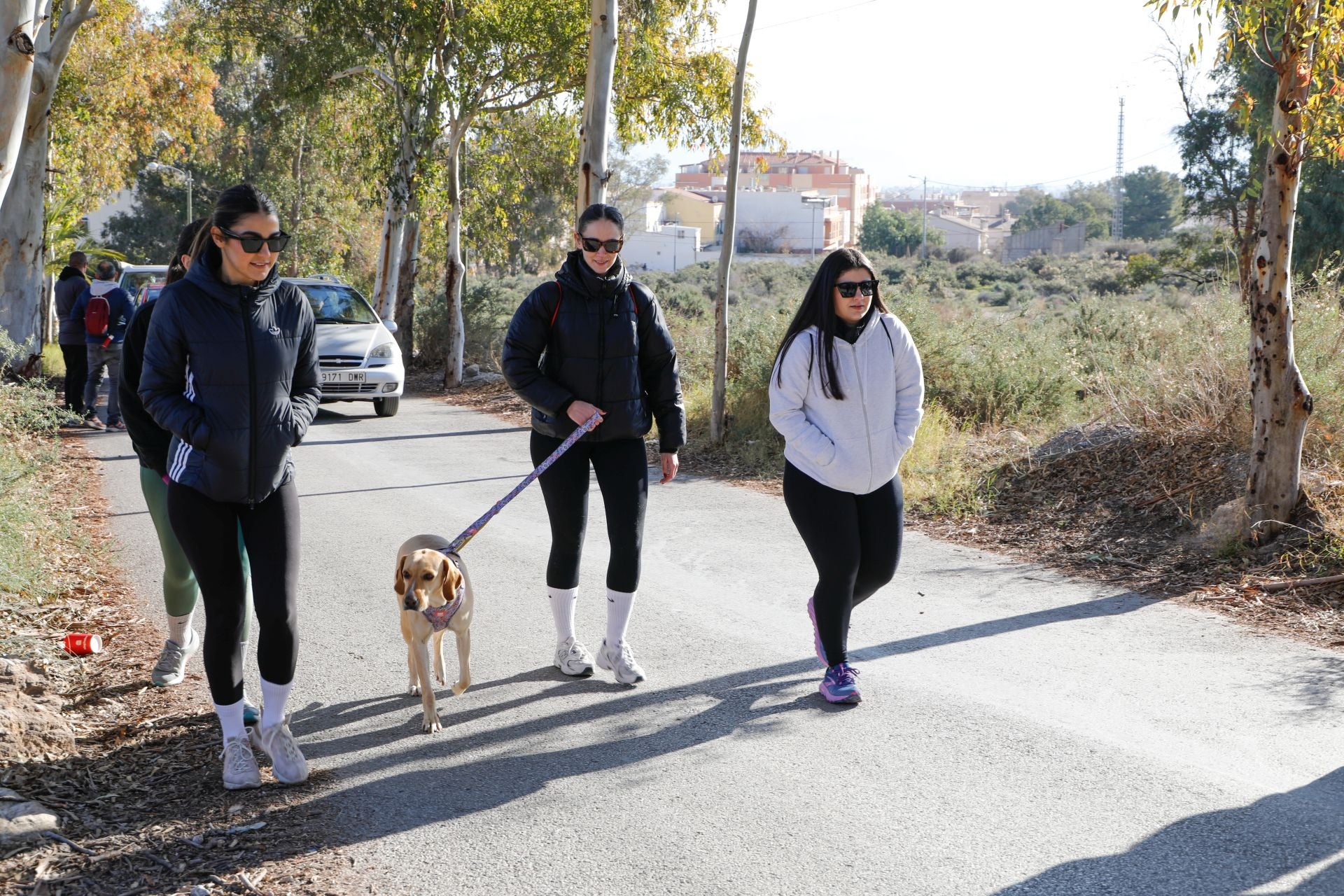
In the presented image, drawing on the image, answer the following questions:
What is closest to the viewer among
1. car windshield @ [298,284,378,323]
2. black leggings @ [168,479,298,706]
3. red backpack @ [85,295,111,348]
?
black leggings @ [168,479,298,706]

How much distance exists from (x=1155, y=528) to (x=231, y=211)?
6.44m

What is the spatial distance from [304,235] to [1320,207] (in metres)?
32.5

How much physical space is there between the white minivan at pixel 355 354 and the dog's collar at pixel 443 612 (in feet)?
37.2

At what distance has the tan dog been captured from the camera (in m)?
4.65

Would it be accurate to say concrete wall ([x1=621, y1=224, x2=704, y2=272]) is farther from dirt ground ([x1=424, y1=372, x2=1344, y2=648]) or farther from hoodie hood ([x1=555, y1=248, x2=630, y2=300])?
hoodie hood ([x1=555, y1=248, x2=630, y2=300])

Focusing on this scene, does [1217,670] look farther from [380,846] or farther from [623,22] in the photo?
[623,22]

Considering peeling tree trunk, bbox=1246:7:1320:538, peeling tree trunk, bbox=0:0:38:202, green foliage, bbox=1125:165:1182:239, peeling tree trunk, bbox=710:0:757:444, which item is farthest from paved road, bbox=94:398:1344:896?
green foliage, bbox=1125:165:1182:239

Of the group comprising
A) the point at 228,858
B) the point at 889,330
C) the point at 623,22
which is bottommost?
the point at 228,858

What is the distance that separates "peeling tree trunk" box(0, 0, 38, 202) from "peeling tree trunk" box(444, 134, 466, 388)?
13.0 meters

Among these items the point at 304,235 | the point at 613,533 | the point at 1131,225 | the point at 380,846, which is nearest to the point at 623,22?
the point at 613,533

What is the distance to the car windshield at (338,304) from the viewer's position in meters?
16.7

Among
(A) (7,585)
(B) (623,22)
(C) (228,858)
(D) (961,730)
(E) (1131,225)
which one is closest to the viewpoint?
(C) (228,858)

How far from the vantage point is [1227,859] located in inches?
141

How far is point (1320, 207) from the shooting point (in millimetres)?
22203
